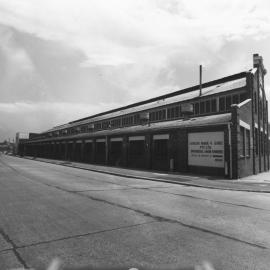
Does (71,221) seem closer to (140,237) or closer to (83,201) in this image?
(140,237)

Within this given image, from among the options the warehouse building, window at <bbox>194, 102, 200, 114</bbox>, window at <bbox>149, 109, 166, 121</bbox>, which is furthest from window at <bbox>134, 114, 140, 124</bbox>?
window at <bbox>194, 102, 200, 114</bbox>

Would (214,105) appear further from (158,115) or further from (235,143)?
(235,143)

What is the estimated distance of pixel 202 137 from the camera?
2370 centimetres

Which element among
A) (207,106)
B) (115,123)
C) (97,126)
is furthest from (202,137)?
(97,126)

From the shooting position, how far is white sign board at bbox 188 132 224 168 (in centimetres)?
2242

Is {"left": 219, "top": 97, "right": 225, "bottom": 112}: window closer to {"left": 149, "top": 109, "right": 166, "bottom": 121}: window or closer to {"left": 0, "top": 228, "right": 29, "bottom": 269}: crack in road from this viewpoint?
{"left": 149, "top": 109, "right": 166, "bottom": 121}: window

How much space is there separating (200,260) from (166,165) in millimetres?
22415

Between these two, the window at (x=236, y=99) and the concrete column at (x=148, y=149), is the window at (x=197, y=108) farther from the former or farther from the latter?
the concrete column at (x=148, y=149)

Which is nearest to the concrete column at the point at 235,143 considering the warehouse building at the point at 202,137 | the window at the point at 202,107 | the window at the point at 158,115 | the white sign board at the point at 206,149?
the warehouse building at the point at 202,137

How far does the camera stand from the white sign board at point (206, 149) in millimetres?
22422

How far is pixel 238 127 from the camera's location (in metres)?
21.8

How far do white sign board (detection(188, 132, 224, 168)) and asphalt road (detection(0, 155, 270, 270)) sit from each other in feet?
41.6

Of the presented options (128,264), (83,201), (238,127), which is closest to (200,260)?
(128,264)

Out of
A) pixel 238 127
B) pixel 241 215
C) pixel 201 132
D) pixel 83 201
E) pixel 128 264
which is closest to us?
pixel 128 264
